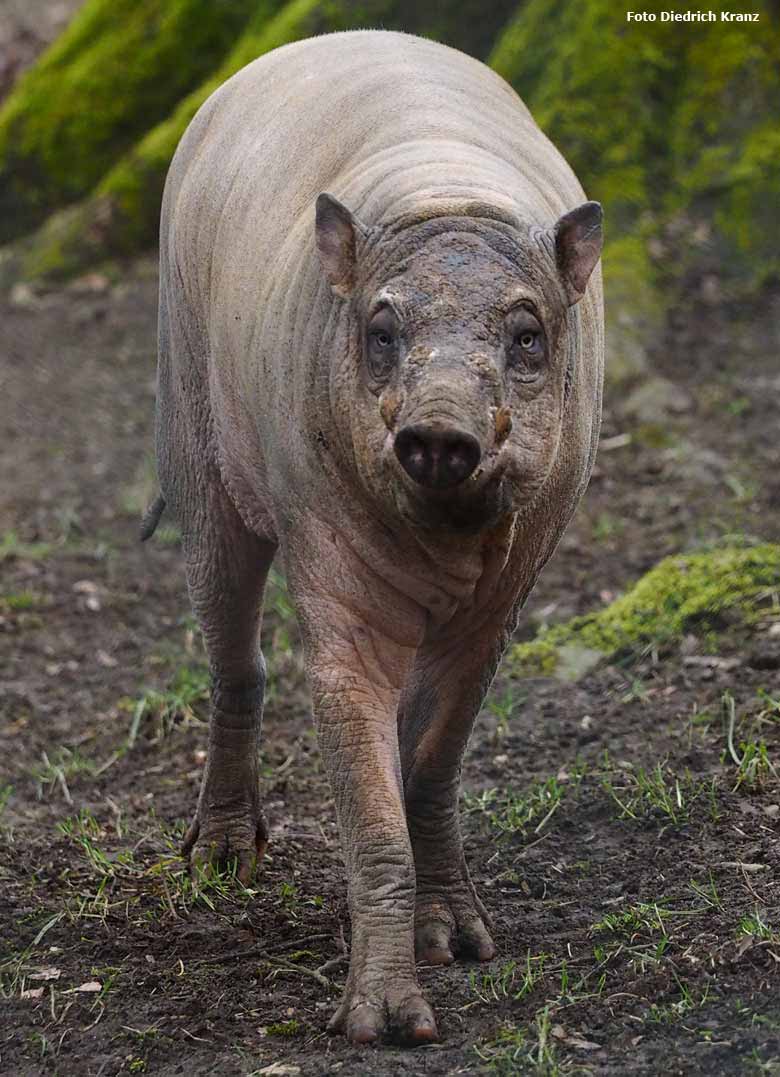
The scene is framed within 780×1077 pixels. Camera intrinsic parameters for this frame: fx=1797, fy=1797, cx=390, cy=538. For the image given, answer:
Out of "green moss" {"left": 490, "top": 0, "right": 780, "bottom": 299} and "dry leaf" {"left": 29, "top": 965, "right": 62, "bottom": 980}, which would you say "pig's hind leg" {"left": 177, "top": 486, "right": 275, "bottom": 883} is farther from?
"green moss" {"left": 490, "top": 0, "right": 780, "bottom": 299}

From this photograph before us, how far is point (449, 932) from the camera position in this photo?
189 inches

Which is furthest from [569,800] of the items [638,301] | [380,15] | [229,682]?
[380,15]

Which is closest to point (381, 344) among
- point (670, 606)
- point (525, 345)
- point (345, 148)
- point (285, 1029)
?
point (525, 345)

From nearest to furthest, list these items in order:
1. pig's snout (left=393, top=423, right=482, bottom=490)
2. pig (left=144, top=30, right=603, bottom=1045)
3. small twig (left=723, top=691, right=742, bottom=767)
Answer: pig's snout (left=393, top=423, right=482, bottom=490) < pig (left=144, top=30, right=603, bottom=1045) < small twig (left=723, top=691, right=742, bottom=767)

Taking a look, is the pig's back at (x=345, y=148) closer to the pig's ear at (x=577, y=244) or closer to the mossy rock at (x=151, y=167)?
the pig's ear at (x=577, y=244)

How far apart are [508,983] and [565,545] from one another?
13.6ft

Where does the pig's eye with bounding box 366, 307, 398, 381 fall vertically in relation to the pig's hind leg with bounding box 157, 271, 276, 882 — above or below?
above

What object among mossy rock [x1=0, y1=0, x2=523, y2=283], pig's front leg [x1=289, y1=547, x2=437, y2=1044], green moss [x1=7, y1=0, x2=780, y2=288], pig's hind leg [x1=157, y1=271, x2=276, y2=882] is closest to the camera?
pig's front leg [x1=289, y1=547, x2=437, y2=1044]

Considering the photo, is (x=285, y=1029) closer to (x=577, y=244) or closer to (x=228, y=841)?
(x=228, y=841)

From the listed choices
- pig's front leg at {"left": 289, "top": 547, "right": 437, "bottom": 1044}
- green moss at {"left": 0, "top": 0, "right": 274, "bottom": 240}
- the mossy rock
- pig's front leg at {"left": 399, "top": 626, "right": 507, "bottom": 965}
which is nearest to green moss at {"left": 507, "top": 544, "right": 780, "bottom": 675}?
pig's front leg at {"left": 399, "top": 626, "right": 507, "bottom": 965}

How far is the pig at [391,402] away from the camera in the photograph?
12.8 feet

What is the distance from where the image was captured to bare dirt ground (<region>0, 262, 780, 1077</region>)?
4293mm

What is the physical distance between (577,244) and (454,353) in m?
0.55

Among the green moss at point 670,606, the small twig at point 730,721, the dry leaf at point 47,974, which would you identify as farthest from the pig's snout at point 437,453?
the green moss at point 670,606
